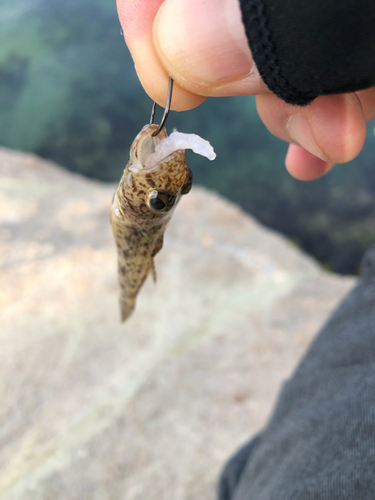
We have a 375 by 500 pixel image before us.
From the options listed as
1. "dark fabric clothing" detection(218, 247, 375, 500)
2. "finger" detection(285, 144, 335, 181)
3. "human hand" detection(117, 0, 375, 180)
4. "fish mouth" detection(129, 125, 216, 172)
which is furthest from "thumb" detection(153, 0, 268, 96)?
"dark fabric clothing" detection(218, 247, 375, 500)

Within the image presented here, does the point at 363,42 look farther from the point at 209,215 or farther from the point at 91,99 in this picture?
the point at 91,99

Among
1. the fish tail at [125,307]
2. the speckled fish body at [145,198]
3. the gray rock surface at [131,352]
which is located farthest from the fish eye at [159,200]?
the gray rock surface at [131,352]

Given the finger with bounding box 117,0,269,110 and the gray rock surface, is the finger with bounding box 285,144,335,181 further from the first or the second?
the gray rock surface

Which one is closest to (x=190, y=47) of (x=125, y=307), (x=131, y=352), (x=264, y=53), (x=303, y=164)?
(x=264, y=53)

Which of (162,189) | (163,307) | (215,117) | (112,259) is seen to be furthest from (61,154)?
(162,189)

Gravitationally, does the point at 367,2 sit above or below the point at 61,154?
above
